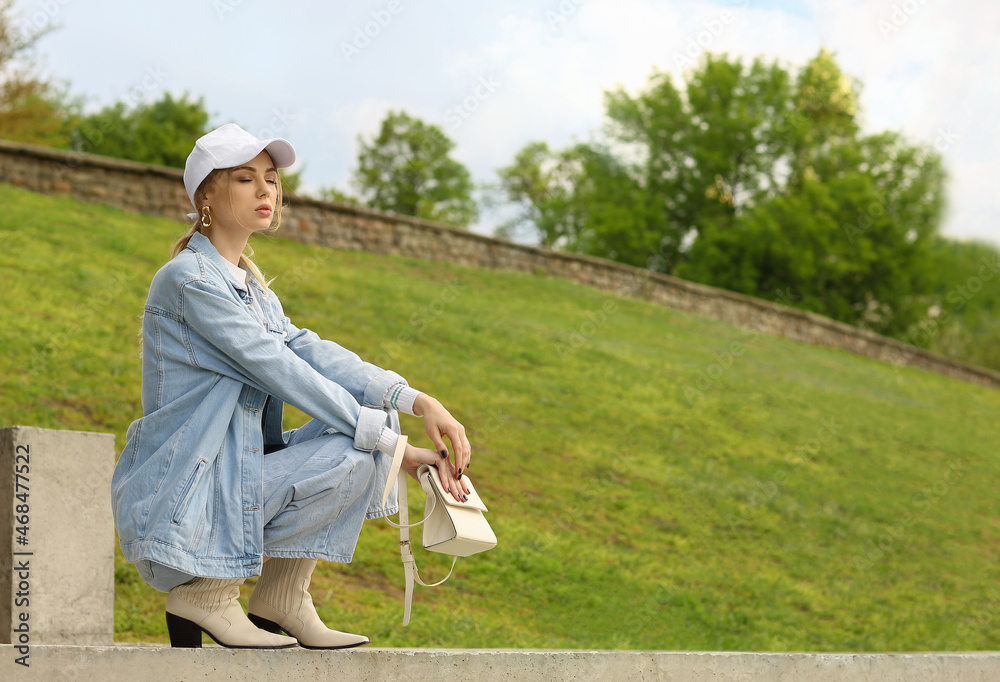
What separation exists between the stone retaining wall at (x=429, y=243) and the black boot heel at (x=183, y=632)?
11681 millimetres

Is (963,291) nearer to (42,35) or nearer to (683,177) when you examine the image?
(683,177)

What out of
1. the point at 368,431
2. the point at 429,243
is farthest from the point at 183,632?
the point at 429,243

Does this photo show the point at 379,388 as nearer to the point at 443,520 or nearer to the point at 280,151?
the point at 443,520

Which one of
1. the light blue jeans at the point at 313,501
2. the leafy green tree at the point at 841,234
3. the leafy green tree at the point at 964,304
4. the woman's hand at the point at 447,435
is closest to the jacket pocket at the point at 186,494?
the light blue jeans at the point at 313,501

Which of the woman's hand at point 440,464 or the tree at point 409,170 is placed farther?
the tree at point 409,170

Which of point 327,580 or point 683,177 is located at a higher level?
point 683,177

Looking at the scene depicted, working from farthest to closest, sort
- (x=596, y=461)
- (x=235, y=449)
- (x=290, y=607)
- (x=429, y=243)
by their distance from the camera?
(x=429, y=243) < (x=596, y=461) < (x=290, y=607) < (x=235, y=449)

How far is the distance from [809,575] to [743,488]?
160cm

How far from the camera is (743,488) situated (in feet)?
29.3

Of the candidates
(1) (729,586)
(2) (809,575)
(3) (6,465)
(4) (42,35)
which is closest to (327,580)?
(3) (6,465)

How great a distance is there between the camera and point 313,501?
2.26 metres

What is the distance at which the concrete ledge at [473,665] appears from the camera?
2.07 metres

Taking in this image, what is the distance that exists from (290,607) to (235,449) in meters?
0.49

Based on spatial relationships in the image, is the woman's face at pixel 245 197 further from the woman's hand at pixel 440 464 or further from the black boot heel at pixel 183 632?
the black boot heel at pixel 183 632
